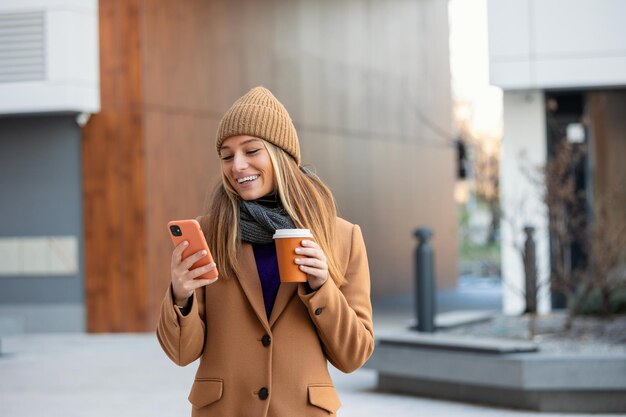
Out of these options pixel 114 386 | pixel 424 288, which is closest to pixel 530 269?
pixel 424 288

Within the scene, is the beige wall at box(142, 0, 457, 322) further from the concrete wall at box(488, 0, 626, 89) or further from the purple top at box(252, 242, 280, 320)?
the purple top at box(252, 242, 280, 320)

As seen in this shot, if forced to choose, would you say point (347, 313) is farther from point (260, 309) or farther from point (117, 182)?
point (117, 182)

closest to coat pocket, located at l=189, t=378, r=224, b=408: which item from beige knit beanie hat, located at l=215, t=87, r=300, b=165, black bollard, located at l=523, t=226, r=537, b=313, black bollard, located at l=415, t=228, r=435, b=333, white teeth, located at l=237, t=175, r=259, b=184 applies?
white teeth, located at l=237, t=175, r=259, b=184

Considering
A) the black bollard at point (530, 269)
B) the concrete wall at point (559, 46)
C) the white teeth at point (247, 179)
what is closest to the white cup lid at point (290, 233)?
the white teeth at point (247, 179)

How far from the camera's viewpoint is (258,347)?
9.52ft

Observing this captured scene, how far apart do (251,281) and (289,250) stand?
0.32 m

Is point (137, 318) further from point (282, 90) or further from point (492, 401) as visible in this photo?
point (492, 401)

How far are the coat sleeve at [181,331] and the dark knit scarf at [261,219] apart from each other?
22 cm

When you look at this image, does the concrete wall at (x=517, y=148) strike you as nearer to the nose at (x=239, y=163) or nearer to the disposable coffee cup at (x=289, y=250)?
the nose at (x=239, y=163)

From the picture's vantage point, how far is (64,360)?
484 inches

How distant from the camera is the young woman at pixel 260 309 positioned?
2883 mm

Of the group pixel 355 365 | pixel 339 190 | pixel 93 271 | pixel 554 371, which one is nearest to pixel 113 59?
pixel 93 271

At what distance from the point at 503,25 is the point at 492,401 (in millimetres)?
6439

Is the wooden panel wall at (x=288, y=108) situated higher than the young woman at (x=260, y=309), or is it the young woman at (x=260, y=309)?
the wooden panel wall at (x=288, y=108)
